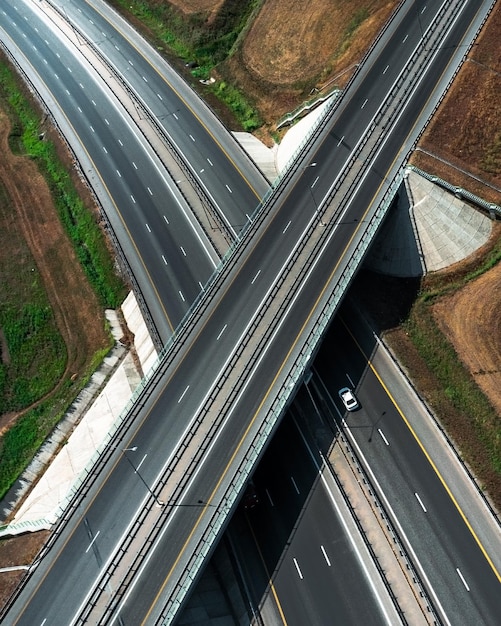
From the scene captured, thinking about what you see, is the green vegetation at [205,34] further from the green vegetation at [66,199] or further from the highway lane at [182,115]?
the green vegetation at [66,199]

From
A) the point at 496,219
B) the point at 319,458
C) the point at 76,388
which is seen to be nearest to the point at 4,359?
the point at 76,388

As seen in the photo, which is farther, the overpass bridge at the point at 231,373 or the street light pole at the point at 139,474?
the street light pole at the point at 139,474

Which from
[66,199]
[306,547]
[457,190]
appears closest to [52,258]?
[66,199]

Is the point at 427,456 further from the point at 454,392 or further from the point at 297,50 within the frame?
the point at 297,50

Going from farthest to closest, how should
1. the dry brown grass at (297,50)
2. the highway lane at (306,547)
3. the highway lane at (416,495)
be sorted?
the dry brown grass at (297,50), the highway lane at (306,547), the highway lane at (416,495)

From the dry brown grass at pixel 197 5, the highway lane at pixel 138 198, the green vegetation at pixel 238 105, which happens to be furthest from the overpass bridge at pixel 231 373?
the dry brown grass at pixel 197 5
